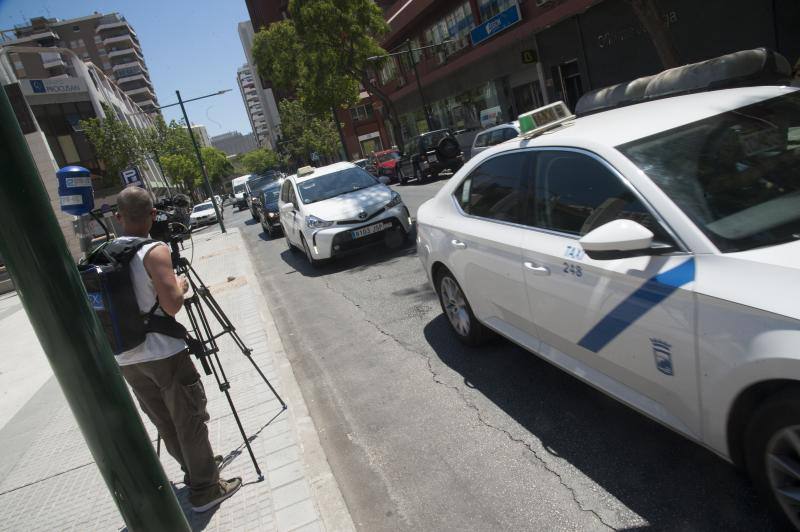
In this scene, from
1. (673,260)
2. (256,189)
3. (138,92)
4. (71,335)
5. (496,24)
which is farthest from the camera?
(138,92)

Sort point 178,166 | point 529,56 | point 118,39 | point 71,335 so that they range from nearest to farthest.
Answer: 1. point 71,335
2. point 529,56
3. point 178,166
4. point 118,39

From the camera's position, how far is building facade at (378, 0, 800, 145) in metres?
16.9

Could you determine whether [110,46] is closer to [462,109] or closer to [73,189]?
[462,109]

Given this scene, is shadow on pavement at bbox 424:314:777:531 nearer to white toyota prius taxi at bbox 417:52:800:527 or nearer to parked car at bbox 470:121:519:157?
white toyota prius taxi at bbox 417:52:800:527

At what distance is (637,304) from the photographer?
261cm

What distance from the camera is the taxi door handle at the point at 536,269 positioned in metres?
3.27

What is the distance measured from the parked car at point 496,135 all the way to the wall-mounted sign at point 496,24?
1000cm

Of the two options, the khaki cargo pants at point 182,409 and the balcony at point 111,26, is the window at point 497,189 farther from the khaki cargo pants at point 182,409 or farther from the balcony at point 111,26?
the balcony at point 111,26

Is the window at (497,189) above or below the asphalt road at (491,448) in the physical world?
above

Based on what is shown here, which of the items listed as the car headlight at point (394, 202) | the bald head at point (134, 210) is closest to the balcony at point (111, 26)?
the car headlight at point (394, 202)

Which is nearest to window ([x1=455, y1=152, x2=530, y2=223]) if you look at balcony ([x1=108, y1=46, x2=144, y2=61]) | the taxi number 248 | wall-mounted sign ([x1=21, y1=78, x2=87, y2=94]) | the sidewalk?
the taxi number 248

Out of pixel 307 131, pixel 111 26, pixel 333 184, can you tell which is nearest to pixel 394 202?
pixel 333 184

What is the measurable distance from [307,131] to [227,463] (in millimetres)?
62726

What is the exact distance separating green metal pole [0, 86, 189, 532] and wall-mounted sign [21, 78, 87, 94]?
179ft
